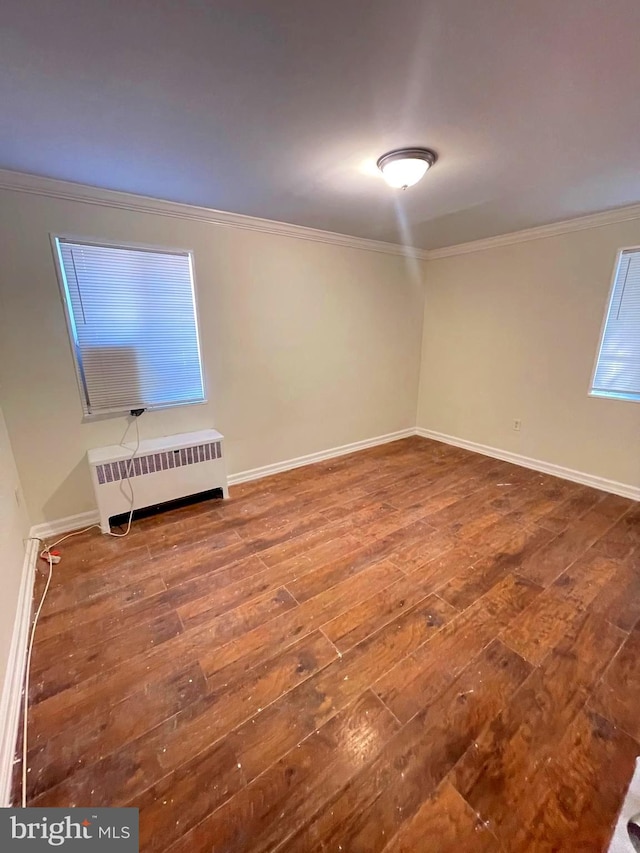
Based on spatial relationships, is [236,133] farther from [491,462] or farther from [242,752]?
[491,462]

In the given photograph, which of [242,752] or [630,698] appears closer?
[242,752]

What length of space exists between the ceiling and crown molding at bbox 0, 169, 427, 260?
9 cm

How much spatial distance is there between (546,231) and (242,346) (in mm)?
2937

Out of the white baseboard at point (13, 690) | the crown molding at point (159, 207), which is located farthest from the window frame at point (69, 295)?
the white baseboard at point (13, 690)

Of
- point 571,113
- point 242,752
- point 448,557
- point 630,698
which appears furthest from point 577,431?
point 242,752

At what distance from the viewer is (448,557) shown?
222cm

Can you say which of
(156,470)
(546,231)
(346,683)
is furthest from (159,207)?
(546,231)

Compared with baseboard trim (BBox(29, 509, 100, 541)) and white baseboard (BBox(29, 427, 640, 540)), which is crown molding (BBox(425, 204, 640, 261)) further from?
baseboard trim (BBox(29, 509, 100, 541))

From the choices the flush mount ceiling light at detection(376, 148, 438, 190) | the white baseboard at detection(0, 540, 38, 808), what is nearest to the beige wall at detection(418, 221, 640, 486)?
the flush mount ceiling light at detection(376, 148, 438, 190)

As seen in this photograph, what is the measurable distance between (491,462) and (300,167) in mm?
3261

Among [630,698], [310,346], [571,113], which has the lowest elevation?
[630,698]

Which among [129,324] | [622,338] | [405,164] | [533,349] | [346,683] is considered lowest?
[346,683]

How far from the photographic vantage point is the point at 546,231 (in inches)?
122

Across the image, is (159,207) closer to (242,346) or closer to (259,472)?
(242,346)
